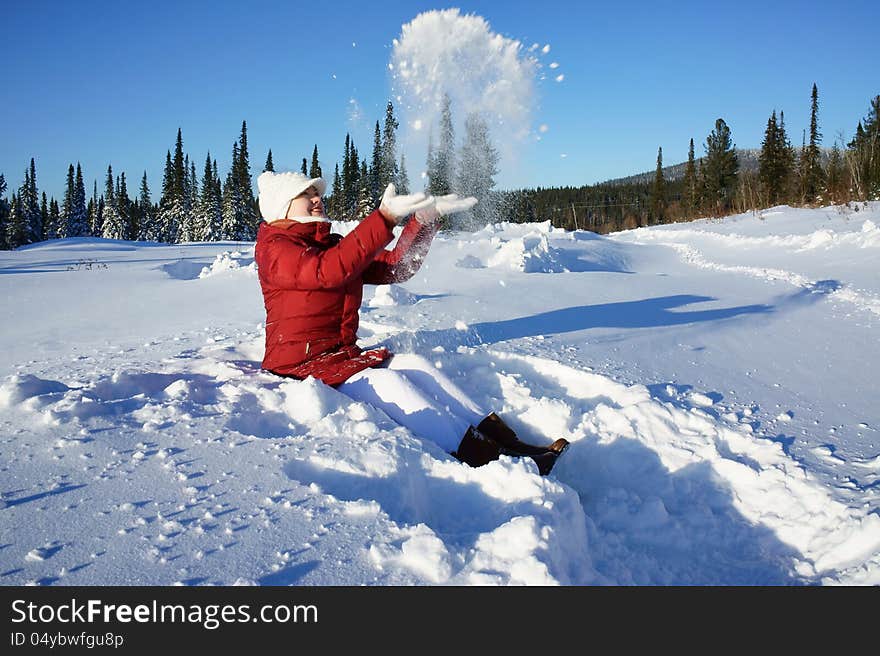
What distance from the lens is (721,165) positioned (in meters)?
46.6

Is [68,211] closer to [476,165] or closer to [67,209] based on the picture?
[67,209]

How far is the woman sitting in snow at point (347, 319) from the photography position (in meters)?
2.82

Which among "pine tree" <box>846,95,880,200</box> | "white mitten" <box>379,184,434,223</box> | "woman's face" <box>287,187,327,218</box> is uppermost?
"pine tree" <box>846,95,880,200</box>

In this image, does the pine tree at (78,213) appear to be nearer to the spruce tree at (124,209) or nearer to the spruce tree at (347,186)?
the spruce tree at (124,209)

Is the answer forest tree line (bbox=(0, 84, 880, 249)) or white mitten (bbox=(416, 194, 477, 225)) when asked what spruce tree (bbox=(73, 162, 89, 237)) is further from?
white mitten (bbox=(416, 194, 477, 225))

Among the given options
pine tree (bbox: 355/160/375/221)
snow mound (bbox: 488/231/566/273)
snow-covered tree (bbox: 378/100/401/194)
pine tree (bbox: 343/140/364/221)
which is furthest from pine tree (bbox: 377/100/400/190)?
pine tree (bbox: 343/140/364/221)

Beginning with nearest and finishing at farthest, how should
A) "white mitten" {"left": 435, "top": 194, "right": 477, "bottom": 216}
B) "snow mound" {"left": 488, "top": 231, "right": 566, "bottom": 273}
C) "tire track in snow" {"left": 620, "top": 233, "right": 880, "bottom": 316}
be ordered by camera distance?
"white mitten" {"left": 435, "top": 194, "right": 477, "bottom": 216}, "tire track in snow" {"left": 620, "top": 233, "right": 880, "bottom": 316}, "snow mound" {"left": 488, "top": 231, "right": 566, "bottom": 273}

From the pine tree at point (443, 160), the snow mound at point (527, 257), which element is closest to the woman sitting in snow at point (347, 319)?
the pine tree at point (443, 160)

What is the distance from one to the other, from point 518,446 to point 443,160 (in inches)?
121

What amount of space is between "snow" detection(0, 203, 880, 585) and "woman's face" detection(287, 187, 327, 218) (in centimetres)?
100

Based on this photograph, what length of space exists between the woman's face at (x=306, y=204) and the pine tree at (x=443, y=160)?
5.12 feet

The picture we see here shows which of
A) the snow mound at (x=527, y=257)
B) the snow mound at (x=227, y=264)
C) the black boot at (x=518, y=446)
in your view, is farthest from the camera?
the snow mound at (x=227, y=264)

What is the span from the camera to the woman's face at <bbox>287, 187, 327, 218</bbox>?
129 inches
